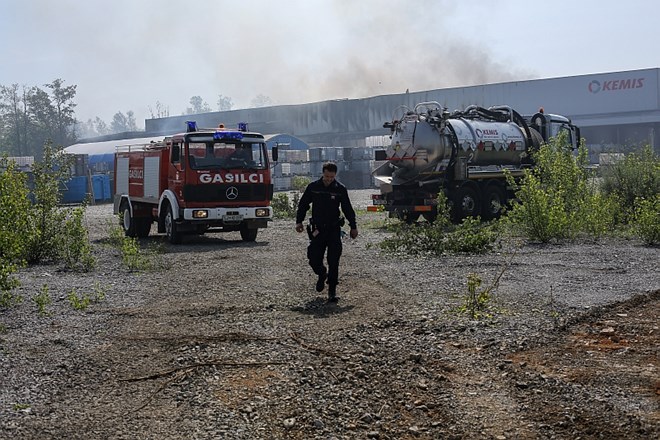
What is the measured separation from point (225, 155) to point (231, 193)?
856 millimetres

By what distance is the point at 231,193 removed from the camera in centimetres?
1834

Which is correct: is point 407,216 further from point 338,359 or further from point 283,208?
point 338,359

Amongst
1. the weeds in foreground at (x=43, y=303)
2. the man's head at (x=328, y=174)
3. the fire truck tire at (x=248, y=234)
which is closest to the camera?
the weeds in foreground at (x=43, y=303)

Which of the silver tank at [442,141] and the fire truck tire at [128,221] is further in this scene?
the silver tank at [442,141]

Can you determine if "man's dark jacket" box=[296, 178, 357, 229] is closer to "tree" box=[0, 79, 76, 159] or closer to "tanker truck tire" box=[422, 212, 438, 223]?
"tanker truck tire" box=[422, 212, 438, 223]

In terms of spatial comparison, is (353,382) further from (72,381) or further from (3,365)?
(3,365)

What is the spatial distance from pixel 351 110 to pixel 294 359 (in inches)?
2434

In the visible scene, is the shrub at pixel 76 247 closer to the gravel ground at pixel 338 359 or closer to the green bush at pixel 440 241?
the gravel ground at pixel 338 359

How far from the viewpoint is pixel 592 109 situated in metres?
59.0

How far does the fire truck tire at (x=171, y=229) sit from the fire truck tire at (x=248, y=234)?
142cm

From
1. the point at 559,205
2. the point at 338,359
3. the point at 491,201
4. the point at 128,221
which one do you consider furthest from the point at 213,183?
the point at 338,359

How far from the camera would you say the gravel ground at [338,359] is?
577 centimetres

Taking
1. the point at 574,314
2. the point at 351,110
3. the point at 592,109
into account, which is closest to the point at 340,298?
the point at 574,314

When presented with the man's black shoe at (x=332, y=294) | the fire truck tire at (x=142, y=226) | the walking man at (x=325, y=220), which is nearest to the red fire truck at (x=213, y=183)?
the fire truck tire at (x=142, y=226)
